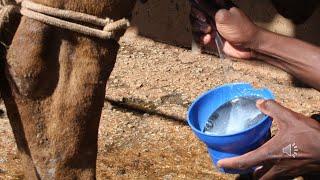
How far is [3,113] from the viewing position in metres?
2.91

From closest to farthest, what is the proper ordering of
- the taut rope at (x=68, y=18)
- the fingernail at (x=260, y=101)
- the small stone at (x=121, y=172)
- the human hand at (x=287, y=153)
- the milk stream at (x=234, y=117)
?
the taut rope at (x=68, y=18) → the human hand at (x=287, y=153) → the fingernail at (x=260, y=101) → the milk stream at (x=234, y=117) → the small stone at (x=121, y=172)

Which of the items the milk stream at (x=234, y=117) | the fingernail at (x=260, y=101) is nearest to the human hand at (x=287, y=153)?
the fingernail at (x=260, y=101)

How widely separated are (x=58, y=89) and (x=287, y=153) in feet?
2.08

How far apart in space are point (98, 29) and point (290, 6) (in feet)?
5.56

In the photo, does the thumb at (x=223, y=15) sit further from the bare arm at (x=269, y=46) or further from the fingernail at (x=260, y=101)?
the fingernail at (x=260, y=101)

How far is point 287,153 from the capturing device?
1855mm

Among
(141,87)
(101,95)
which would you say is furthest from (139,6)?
(101,95)

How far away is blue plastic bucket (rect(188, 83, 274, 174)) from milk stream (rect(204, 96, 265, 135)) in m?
0.02

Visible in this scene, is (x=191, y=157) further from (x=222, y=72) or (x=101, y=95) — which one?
(x=101, y=95)

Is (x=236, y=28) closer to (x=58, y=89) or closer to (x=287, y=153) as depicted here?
(x=287, y=153)

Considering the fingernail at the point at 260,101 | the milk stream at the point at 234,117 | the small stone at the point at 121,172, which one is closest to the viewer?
the fingernail at the point at 260,101

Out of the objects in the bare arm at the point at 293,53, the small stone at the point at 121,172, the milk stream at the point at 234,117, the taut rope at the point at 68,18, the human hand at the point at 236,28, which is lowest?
the small stone at the point at 121,172

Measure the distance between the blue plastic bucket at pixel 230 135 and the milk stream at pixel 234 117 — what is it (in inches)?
0.8

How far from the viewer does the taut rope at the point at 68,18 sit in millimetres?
1633
